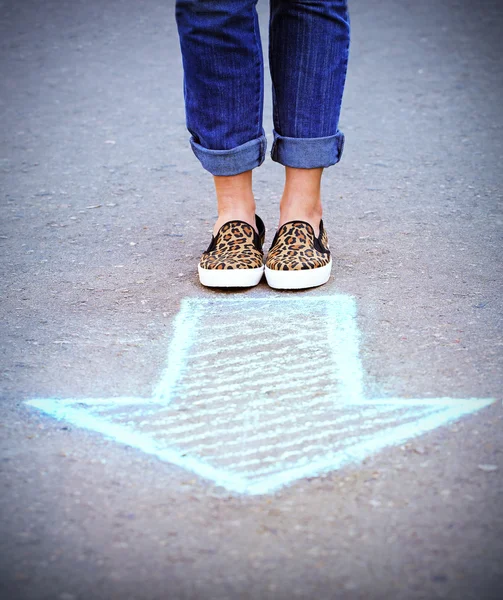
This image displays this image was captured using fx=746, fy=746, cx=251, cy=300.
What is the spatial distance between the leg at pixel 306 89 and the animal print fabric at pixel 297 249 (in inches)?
1.7

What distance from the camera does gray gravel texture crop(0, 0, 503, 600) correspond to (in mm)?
1149

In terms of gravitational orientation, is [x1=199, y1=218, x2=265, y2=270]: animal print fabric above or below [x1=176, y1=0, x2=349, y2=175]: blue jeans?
below

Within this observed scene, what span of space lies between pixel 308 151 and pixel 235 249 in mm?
342

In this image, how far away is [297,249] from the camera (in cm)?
207

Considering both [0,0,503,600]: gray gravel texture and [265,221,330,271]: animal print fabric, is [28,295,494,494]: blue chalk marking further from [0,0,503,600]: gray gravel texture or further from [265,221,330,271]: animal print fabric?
[265,221,330,271]: animal print fabric

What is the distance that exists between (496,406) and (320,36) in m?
1.09

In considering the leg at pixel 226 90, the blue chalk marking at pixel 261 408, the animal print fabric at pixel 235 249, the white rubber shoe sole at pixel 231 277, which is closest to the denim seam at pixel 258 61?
the leg at pixel 226 90

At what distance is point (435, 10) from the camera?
579 cm

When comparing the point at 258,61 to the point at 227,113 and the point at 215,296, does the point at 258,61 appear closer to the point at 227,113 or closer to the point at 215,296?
the point at 227,113

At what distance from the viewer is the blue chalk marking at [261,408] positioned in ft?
4.56

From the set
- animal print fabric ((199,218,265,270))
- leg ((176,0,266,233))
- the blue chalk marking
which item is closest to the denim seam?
leg ((176,0,266,233))

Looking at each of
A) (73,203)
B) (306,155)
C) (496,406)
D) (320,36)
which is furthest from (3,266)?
(496,406)

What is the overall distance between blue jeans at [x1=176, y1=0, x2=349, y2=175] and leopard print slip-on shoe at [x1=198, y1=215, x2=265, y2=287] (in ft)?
0.57

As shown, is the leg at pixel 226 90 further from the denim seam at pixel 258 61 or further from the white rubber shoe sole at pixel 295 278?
the white rubber shoe sole at pixel 295 278
